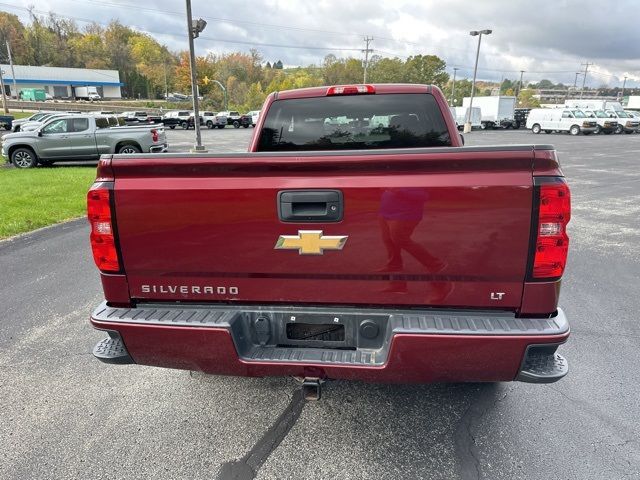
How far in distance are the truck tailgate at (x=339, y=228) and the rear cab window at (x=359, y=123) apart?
67.1 inches

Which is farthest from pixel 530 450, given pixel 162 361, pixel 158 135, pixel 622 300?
pixel 158 135

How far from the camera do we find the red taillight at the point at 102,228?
2.35 meters

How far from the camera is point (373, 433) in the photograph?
281cm

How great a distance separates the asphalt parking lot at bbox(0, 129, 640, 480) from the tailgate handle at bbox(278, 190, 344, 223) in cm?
141

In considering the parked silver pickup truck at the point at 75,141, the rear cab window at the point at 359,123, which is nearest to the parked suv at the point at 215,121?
the parked silver pickup truck at the point at 75,141

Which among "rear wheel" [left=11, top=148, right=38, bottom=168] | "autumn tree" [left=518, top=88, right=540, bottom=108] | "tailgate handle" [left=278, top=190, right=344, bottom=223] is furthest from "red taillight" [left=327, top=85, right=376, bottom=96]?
"autumn tree" [left=518, top=88, right=540, bottom=108]

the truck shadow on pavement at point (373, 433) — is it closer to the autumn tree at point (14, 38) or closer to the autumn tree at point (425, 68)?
the autumn tree at point (425, 68)

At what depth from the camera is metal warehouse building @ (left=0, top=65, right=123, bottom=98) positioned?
92.8 m

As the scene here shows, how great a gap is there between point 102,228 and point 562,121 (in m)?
43.1

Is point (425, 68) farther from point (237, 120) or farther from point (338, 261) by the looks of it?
point (338, 261)

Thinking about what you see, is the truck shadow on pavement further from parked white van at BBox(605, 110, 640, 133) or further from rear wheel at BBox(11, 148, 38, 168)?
parked white van at BBox(605, 110, 640, 133)

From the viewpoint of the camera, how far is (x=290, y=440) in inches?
108

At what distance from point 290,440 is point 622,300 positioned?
3996mm

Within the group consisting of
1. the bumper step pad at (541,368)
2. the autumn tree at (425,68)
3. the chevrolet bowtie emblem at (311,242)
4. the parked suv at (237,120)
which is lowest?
the parked suv at (237,120)
